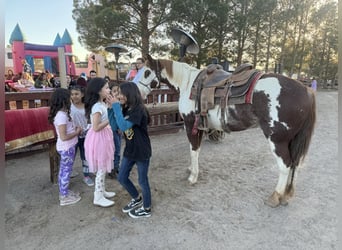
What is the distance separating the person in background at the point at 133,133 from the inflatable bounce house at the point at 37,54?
11490mm

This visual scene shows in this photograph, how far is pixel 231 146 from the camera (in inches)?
175

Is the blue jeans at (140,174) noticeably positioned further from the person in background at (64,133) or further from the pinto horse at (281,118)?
the pinto horse at (281,118)

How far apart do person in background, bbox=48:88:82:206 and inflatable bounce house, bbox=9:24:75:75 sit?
10.8 m

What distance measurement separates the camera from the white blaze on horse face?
A: 86.4 inches

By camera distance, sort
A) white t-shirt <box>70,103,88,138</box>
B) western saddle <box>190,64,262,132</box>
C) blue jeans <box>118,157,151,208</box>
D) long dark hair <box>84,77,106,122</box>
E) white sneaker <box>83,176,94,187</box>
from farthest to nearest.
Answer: white sneaker <box>83,176,94,187</box> → white t-shirt <box>70,103,88,138</box> → western saddle <box>190,64,262,132</box> → long dark hair <box>84,77,106,122</box> → blue jeans <box>118,157,151,208</box>

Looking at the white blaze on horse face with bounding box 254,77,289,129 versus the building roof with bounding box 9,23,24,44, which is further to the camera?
the building roof with bounding box 9,23,24,44

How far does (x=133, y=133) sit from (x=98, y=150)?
0.48 m

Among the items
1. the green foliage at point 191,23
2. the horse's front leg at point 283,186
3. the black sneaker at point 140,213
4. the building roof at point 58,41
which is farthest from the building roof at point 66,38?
the horse's front leg at point 283,186

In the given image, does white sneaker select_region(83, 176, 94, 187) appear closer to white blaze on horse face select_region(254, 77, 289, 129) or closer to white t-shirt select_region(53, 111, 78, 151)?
white t-shirt select_region(53, 111, 78, 151)

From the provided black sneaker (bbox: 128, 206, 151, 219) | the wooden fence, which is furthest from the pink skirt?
the wooden fence

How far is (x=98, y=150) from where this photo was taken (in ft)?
→ 7.41

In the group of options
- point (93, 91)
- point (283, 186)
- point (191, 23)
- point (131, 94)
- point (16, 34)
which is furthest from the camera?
point (16, 34)

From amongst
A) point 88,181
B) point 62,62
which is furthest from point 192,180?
point 62,62

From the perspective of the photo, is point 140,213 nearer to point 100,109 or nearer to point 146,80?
point 100,109
